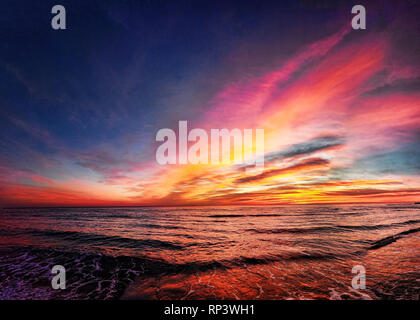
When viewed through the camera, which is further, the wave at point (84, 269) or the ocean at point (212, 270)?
the wave at point (84, 269)

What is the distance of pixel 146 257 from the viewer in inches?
408

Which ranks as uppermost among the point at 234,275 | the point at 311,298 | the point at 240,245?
the point at 311,298

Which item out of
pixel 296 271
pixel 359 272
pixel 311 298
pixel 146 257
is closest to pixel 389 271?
pixel 359 272

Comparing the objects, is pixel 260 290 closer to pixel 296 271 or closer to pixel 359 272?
pixel 296 271

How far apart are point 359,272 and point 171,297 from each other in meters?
8.88

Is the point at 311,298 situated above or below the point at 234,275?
above

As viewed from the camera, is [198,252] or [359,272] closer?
[359,272]

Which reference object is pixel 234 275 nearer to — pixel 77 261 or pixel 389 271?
pixel 389 271

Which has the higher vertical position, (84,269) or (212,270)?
(212,270)

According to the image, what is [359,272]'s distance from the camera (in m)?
7.87

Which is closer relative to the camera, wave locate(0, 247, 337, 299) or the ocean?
the ocean

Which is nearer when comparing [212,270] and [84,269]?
[212,270]
